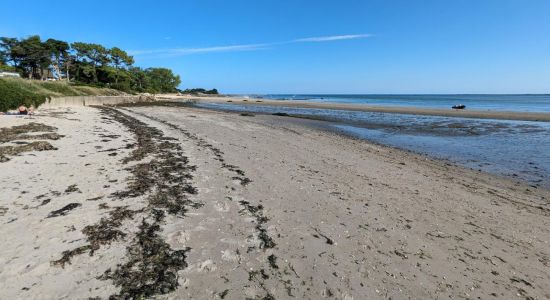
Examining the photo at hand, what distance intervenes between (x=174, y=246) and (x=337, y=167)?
6074 mm

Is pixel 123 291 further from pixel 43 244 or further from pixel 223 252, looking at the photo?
pixel 43 244

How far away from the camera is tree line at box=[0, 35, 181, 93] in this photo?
57828 millimetres

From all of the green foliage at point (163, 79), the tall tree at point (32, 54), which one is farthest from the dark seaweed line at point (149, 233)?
the green foliage at point (163, 79)

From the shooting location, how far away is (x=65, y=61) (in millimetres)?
66562

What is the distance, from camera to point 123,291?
3.27 meters

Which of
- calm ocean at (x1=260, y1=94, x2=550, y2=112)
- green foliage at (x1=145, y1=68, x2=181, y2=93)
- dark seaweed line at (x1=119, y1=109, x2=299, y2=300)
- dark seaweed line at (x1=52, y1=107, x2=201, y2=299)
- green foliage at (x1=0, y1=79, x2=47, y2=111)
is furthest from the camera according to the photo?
green foliage at (x1=145, y1=68, x2=181, y2=93)

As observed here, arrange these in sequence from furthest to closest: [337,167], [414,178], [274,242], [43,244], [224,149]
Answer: [224,149] → [337,167] → [414,178] → [274,242] → [43,244]

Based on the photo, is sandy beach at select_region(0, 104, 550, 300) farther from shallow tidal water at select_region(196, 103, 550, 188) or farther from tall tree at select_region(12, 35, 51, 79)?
tall tree at select_region(12, 35, 51, 79)

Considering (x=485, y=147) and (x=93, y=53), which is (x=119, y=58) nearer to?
(x=93, y=53)

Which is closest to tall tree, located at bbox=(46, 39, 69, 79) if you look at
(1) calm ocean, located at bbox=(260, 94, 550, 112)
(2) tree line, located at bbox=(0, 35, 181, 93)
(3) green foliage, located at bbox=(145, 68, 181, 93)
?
(2) tree line, located at bbox=(0, 35, 181, 93)

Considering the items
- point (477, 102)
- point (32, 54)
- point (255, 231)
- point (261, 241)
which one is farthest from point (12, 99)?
point (477, 102)

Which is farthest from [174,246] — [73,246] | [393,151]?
[393,151]

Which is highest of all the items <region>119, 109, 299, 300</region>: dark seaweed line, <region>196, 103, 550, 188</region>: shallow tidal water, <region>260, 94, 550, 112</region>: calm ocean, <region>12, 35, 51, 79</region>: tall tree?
<region>12, 35, 51, 79</region>: tall tree

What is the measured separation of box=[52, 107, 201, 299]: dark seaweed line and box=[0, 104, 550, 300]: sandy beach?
23 mm
